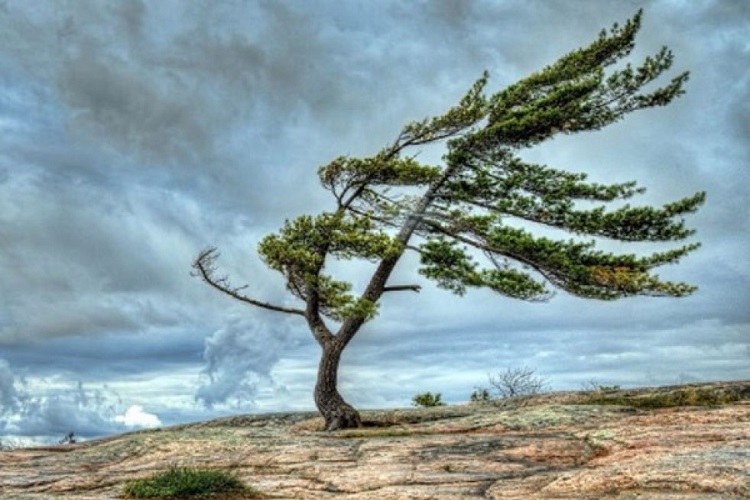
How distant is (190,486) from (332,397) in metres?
11.4

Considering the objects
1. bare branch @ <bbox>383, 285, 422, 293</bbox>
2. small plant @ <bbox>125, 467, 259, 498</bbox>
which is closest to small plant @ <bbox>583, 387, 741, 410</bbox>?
bare branch @ <bbox>383, 285, 422, 293</bbox>

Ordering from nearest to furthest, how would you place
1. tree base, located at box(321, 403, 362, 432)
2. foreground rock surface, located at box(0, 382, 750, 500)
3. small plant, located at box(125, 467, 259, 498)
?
foreground rock surface, located at box(0, 382, 750, 500), small plant, located at box(125, 467, 259, 498), tree base, located at box(321, 403, 362, 432)

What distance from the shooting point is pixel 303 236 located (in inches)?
973

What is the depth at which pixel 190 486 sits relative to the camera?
1320 cm

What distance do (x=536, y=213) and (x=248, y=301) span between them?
10038mm

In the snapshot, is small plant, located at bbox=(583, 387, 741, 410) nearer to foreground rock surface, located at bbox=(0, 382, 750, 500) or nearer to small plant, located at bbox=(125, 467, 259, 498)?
foreground rock surface, located at bbox=(0, 382, 750, 500)

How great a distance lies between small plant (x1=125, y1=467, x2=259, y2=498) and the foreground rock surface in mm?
451

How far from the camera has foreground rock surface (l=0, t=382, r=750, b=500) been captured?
1138 cm

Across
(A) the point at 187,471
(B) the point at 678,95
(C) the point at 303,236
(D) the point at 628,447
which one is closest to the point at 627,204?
(B) the point at 678,95

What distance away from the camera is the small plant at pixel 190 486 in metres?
13.0

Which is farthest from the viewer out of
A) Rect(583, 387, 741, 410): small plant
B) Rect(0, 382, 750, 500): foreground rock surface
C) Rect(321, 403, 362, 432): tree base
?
Rect(321, 403, 362, 432): tree base

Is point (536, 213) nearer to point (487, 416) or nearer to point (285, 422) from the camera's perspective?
point (487, 416)

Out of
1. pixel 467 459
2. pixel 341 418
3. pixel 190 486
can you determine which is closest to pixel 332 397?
pixel 341 418

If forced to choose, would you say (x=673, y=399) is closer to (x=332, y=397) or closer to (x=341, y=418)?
(x=341, y=418)
